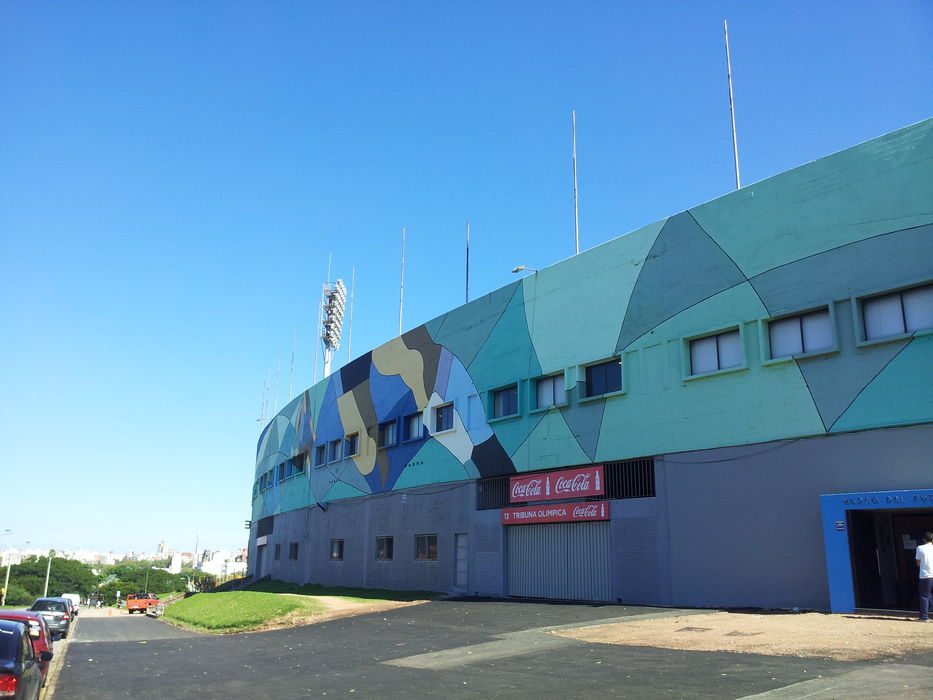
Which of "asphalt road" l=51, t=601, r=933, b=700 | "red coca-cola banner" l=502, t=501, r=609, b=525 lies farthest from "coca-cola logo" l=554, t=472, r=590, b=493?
"asphalt road" l=51, t=601, r=933, b=700

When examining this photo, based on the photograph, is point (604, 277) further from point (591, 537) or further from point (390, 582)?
point (390, 582)

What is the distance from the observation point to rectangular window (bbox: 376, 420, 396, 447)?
3909 cm

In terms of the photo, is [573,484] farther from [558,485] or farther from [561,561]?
[561,561]

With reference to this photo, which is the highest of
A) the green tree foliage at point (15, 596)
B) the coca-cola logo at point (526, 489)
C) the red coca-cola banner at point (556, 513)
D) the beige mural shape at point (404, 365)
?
the beige mural shape at point (404, 365)

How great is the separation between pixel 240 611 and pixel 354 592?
1043 centimetres

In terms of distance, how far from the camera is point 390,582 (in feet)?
120

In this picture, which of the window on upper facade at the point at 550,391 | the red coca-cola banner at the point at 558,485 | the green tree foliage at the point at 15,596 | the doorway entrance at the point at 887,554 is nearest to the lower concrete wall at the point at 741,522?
the doorway entrance at the point at 887,554

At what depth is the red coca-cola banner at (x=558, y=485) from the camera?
26031mm

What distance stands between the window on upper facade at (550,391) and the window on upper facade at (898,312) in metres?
11.0

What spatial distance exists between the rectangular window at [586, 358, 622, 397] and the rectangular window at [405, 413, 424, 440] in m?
11.3

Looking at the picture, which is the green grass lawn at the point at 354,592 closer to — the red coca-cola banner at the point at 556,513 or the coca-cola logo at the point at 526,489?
the red coca-cola banner at the point at 556,513

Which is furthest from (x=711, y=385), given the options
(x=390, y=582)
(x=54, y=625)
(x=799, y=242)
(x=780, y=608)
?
(x=54, y=625)

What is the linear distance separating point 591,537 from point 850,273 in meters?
11.7

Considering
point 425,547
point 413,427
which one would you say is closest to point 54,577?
point 413,427
